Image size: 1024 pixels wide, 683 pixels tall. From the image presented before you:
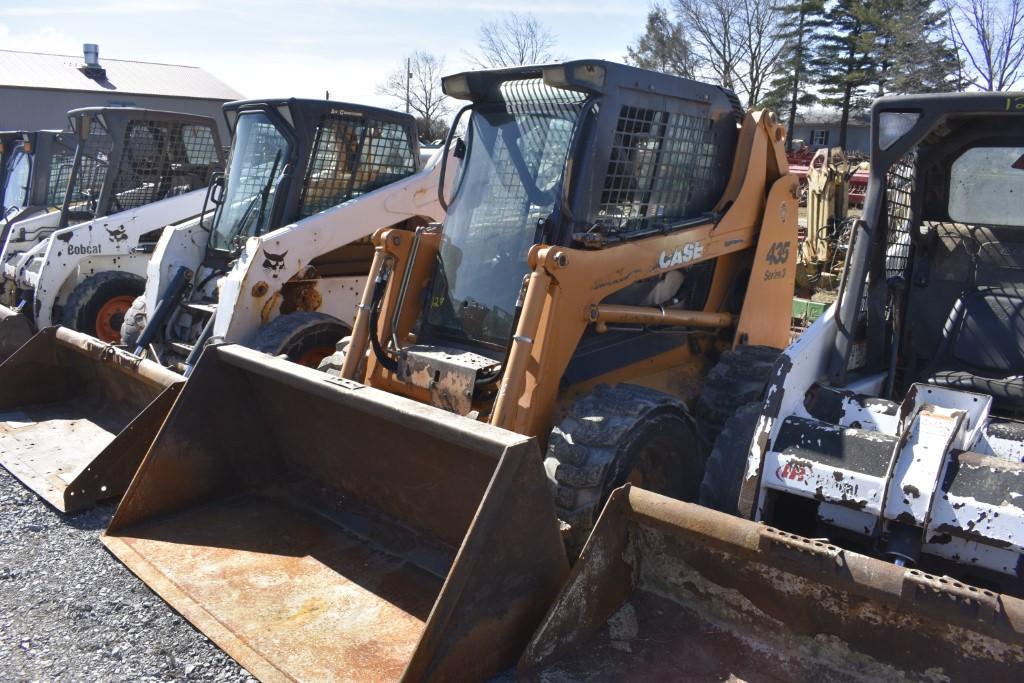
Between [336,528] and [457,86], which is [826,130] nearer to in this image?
[457,86]

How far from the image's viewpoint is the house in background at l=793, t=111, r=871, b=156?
45594mm

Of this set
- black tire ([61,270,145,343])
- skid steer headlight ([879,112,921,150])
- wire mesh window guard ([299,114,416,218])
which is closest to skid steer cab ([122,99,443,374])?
wire mesh window guard ([299,114,416,218])

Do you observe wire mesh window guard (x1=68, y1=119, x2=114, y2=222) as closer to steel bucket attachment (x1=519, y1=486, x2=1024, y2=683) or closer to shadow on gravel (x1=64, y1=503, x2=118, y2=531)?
shadow on gravel (x1=64, y1=503, x2=118, y2=531)

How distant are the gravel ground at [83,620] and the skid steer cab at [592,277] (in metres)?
1.48

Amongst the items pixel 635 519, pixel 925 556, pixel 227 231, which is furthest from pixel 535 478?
pixel 227 231

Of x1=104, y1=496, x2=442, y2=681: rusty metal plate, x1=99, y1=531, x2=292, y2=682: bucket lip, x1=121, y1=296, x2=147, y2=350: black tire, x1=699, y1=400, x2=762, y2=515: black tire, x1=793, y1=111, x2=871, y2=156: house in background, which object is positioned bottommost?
x1=99, y1=531, x2=292, y2=682: bucket lip

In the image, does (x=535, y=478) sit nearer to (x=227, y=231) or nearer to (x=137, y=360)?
(x=137, y=360)

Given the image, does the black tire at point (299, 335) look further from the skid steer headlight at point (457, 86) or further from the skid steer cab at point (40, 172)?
the skid steer cab at point (40, 172)

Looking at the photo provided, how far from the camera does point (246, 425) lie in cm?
475

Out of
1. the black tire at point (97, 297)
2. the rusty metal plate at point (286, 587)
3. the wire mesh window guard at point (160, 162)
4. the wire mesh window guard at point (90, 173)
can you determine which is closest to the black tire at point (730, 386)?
the rusty metal plate at point (286, 587)

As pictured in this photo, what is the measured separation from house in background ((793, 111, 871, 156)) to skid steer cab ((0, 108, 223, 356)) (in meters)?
39.8

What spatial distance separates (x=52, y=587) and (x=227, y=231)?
379cm

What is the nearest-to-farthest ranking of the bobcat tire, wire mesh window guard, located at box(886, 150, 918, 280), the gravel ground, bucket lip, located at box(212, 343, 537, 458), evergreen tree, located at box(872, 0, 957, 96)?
bucket lip, located at box(212, 343, 537, 458) → the gravel ground → wire mesh window guard, located at box(886, 150, 918, 280) → the bobcat tire → evergreen tree, located at box(872, 0, 957, 96)

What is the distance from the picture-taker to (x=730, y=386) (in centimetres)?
487
